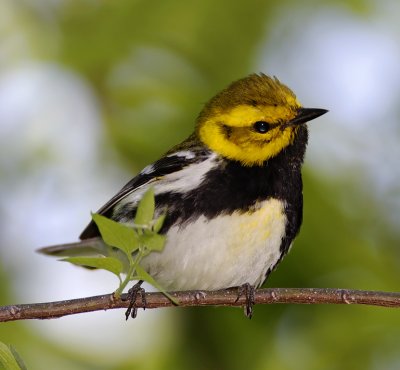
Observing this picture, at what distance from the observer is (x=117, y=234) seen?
92.0 inches

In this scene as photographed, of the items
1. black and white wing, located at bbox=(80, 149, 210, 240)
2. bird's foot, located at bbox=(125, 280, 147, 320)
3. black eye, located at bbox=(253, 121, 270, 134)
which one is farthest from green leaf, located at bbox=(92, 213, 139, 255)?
black eye, located at bbox=(253, 121, 270, 134)

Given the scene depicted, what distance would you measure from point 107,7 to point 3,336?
215 centimetres

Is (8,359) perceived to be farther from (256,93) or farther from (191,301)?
(256,93)

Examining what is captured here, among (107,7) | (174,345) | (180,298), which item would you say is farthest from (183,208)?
(107,7)

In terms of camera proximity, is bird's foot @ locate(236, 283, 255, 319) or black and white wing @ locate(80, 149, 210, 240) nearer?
bird's foot @ locate(236, 283, 255, 319)

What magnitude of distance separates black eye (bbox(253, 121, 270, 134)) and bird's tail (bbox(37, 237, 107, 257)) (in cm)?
128

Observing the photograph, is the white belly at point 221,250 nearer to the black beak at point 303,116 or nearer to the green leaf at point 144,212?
the black beak at point 303,116

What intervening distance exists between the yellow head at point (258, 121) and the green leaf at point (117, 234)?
206cm

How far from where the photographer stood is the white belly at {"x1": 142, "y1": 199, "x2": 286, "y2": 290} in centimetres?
407

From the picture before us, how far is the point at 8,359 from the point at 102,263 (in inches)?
16.0

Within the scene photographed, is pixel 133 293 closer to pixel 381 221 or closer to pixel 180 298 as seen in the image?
pixel 180 298

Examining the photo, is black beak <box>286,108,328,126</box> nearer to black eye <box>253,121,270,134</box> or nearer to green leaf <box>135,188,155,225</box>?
black eye <box>253,121,270,134</box>

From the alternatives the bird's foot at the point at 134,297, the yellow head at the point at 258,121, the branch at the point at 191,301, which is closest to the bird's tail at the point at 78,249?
the yellow head at the point at 258,121

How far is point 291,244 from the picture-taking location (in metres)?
4.39
